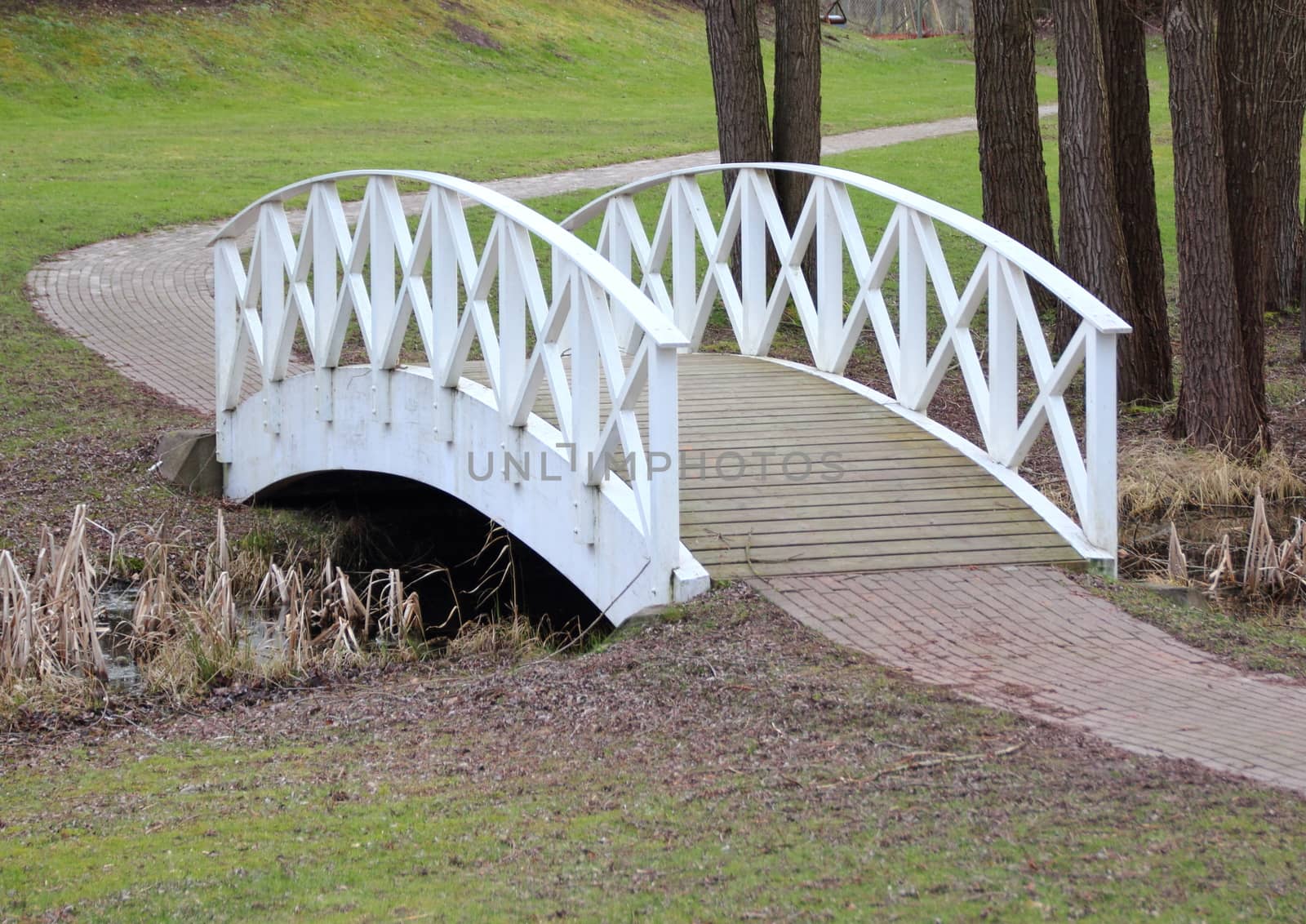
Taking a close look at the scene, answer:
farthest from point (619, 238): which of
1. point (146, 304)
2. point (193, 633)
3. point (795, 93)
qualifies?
point (146, 304)

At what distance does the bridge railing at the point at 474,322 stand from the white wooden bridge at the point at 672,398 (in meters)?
0.02

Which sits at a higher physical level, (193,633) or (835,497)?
(835,497)

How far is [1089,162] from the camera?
11.4 m

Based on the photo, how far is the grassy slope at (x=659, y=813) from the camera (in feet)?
12.4

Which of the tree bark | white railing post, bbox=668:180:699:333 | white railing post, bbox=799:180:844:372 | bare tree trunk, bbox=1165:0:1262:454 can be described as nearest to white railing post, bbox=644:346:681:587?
white railing post, bbox=799:180:844:372

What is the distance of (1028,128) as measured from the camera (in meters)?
14.2

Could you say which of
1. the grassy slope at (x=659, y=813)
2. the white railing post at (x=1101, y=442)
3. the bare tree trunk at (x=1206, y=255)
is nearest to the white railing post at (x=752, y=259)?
the bare tree trunk at (x=1206, y=255)

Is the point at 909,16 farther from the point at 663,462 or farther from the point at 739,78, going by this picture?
the point at 663,462

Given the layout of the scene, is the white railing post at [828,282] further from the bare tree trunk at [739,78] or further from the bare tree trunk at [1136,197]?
the bare tree trunk at [739,78]

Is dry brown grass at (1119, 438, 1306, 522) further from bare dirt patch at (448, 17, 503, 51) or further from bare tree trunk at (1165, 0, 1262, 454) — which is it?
bare dirt patch at (448, 17, 503, 51)

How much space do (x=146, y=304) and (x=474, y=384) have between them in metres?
9.15

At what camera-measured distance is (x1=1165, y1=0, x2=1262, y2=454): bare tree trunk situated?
10094mm

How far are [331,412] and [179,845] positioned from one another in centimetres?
582

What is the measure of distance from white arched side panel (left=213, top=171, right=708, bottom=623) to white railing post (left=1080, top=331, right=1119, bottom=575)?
1819mm
